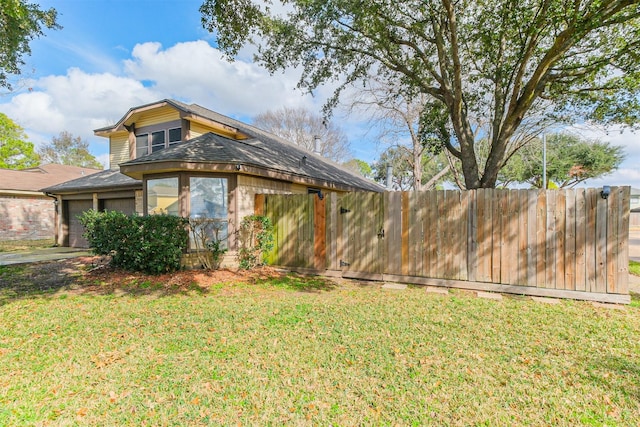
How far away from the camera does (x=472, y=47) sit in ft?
30.3

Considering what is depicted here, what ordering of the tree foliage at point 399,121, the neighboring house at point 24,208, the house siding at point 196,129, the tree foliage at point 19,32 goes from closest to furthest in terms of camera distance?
the tree foliage at point 19,32 → the tree foliage at point 399,121 → the house siding at point 196,129 → the neighboring house at point 24,208

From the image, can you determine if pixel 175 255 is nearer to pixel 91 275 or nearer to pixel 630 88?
pixel 91 275

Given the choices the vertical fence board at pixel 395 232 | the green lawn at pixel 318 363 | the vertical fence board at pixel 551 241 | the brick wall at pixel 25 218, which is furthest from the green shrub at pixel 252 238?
the brick wall at pixel 25 218

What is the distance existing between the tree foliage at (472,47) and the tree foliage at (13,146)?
3295cm

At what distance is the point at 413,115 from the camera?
18.3 meters

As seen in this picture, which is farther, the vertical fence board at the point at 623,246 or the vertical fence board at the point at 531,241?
the vertical fence board at the point at 531,241

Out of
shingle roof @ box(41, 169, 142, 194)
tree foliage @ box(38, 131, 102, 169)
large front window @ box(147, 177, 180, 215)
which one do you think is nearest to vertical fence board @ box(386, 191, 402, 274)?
large front window @ box(147, 177, 180, 215)

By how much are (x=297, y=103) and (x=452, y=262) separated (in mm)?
26780

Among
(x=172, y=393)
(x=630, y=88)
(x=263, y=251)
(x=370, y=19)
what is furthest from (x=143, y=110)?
(x=630, y=88)

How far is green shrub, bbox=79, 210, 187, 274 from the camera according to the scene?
6902 millimetres

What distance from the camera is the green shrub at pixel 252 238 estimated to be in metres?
7.93

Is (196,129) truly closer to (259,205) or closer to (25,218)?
(259,205)

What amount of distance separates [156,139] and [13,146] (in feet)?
93.1

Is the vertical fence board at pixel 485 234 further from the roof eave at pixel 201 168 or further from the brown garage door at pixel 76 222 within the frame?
the brown garage door at pixel 76 222
